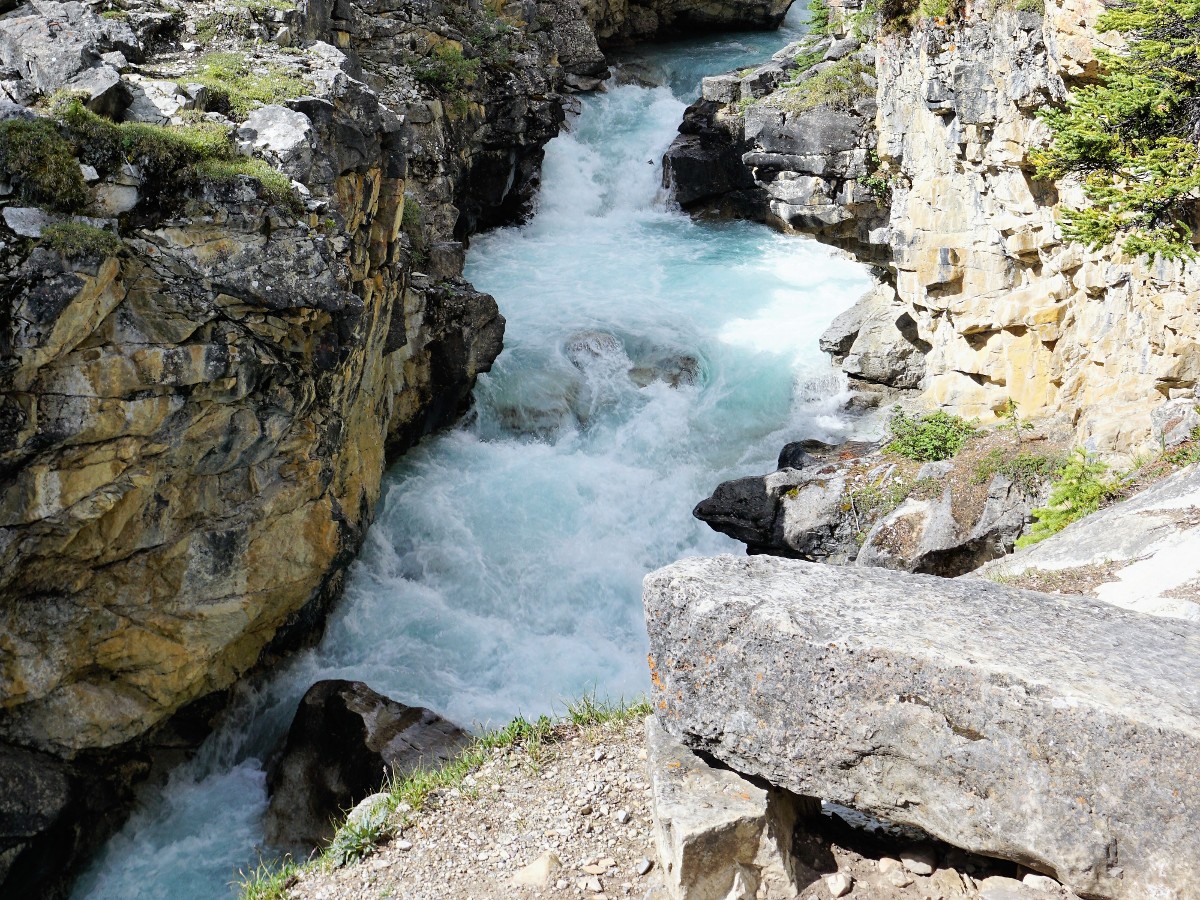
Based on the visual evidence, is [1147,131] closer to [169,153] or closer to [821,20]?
[169,153]

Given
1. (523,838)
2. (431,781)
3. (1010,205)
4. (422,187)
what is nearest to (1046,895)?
(523,838)

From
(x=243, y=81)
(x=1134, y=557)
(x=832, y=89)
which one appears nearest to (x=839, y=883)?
(x=1134, y=557)

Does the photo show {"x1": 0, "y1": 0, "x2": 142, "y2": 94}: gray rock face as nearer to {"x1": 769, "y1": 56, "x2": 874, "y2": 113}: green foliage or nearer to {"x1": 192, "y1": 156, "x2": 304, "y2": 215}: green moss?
{"x1": 192, "y1": 156, "x2": 304, "y2": 215}: green moss

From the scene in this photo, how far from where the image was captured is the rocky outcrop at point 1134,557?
6617mm

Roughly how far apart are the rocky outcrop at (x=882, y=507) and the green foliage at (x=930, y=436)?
0.26m

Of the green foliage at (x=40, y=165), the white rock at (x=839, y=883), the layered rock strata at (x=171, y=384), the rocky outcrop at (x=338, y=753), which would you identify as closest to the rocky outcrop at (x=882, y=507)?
the rocky outcrop at (x=338, y=753)

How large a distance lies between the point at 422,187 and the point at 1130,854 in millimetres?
19666

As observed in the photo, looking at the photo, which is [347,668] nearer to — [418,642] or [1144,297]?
[418,642]

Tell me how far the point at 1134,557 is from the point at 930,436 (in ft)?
27.1

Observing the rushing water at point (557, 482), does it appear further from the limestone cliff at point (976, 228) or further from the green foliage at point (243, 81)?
the green foliage at point (243, 81)

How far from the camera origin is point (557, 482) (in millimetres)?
16781

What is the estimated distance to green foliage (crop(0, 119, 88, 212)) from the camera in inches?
364

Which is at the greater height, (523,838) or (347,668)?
(523,838)

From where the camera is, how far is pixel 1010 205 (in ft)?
46.0
